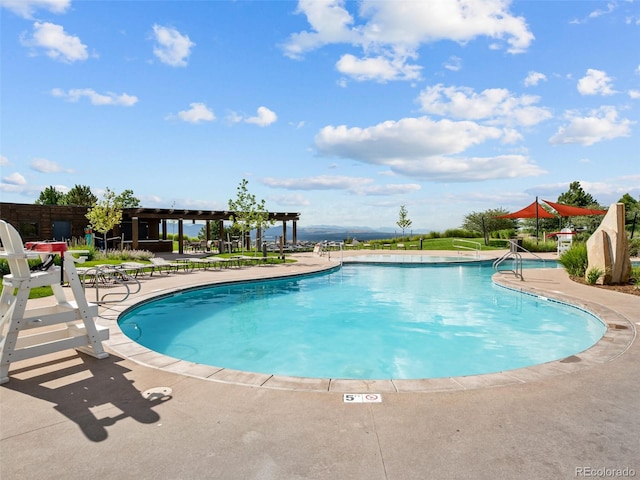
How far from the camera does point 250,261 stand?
56.5ft

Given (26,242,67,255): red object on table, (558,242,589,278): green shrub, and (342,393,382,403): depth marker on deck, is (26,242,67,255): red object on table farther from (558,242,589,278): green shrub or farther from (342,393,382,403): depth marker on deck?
(558,242,589,278): green shrub

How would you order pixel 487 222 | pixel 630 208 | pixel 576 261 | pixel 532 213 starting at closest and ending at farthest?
1. pixel 576 261
2. pixel 532 213
3. pixel 487 222
4. pixel 630 208

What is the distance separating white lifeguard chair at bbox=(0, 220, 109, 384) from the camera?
12.1 feet

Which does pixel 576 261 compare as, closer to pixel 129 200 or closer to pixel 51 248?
pixel 51 248

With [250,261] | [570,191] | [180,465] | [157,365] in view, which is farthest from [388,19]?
[570,191]

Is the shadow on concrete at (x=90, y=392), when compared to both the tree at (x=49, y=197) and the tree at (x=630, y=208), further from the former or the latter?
the tree at (x=49, y=197)

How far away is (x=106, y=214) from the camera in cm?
1928

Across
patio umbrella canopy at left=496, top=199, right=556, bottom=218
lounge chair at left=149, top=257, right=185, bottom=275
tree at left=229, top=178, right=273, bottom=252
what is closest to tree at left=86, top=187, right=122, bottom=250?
lounge chair at left=149, top=257, right=185, bottom=275

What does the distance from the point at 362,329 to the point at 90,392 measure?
5426 mm

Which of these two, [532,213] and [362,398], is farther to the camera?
[532,213]

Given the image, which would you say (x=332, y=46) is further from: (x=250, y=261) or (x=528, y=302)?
(x=528, y=302)

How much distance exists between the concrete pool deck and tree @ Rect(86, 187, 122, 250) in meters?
15.9

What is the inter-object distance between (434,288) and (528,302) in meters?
3.12

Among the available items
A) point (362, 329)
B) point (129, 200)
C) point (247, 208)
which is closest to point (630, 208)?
point (247, 208)
